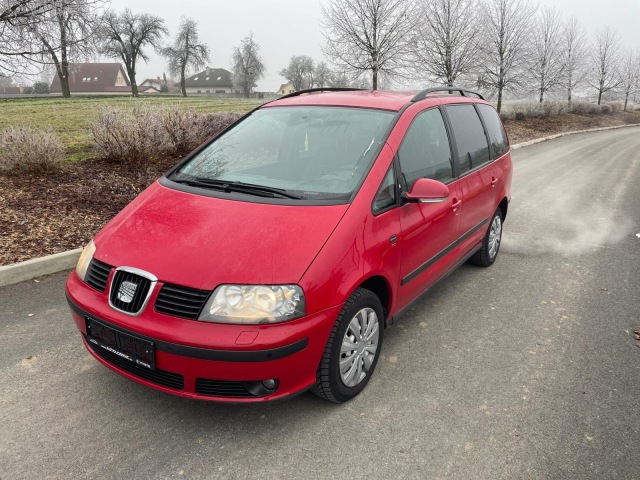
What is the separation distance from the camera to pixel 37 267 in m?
4.75

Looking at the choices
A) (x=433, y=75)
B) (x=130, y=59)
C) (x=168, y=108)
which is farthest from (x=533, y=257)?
(x=130, y=59)

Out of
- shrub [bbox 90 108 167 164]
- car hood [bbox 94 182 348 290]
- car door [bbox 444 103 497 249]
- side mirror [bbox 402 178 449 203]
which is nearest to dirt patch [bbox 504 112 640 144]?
shrub [bbox 90 108 167 164]

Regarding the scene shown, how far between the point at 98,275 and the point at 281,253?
1.07m

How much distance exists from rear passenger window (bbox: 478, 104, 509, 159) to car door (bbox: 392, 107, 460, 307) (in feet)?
3.96

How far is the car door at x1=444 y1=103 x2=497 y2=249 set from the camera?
412cm

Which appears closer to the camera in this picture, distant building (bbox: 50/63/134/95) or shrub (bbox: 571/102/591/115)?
shrub (bbox: 571/102/591/115)

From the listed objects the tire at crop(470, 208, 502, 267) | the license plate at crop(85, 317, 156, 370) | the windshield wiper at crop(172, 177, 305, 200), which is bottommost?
the tire at crop(470, 208, 502, 267)

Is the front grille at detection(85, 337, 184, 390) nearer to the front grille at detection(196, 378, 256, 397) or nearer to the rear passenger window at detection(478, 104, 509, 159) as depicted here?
the front grille at detection(196, 378, 256, 397)

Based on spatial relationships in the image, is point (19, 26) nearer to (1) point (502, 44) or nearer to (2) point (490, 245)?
(2) point (490, 245)

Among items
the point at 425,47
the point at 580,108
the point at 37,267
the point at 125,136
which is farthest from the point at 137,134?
the point at 580,108

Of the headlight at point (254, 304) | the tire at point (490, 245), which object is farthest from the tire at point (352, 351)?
the tire at point (490, 245)

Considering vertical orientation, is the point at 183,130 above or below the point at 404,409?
above

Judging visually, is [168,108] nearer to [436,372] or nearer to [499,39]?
[436,372]

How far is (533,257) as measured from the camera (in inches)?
222
